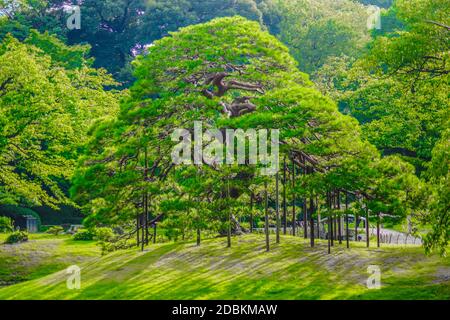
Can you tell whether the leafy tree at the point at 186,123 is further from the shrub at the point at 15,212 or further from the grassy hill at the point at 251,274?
the shrub at the point at 15,212

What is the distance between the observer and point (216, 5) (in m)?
56.0

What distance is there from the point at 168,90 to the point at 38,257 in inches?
469

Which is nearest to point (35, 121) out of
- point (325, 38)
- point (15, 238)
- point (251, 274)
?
point (15, 238)

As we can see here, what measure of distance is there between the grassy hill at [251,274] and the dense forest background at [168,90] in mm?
1426

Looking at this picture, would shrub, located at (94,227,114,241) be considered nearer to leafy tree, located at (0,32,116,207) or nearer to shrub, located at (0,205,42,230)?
leafy tree, located at (0,32,116,207)

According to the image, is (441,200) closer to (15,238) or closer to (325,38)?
(15,238)

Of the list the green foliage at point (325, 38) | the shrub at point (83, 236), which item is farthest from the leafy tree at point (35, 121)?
the green foliage at point (325, 38)

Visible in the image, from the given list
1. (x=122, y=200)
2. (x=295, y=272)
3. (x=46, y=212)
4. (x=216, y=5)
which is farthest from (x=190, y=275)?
(x=216, y=5)

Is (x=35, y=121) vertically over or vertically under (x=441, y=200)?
over

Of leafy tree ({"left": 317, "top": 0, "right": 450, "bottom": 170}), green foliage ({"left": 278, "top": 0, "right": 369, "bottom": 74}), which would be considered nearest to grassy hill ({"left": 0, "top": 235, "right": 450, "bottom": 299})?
leafy tree ({"left": 317, "top": 0, "right": 450, "bottom": 170})

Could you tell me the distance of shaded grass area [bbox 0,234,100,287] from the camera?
2791 centimetres

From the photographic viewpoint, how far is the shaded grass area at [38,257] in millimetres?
27906

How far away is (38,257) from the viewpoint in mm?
29719

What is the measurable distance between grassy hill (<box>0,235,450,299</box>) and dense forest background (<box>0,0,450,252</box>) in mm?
1426
